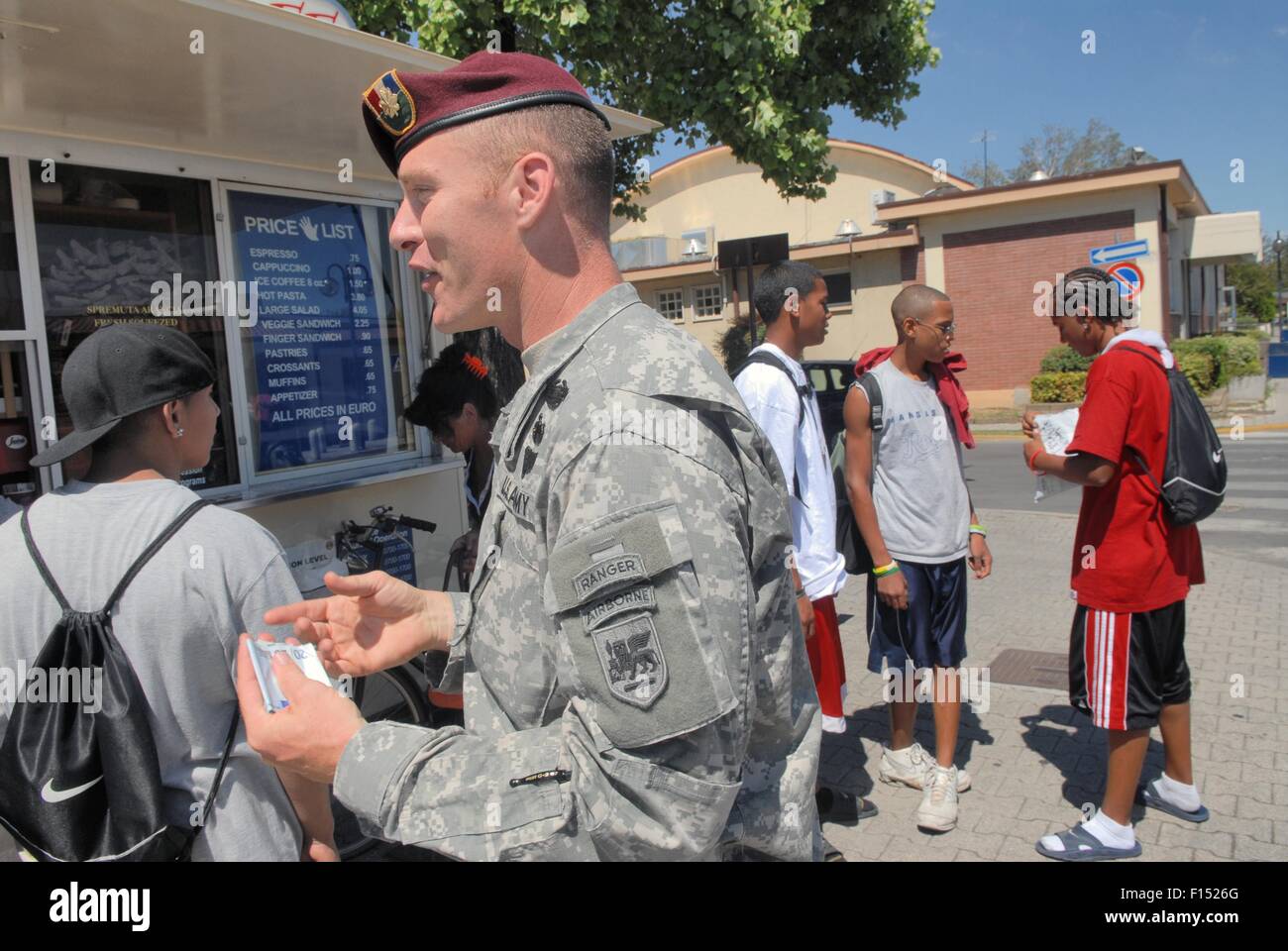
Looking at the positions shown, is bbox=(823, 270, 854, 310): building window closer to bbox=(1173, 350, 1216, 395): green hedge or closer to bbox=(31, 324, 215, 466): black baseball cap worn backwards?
bbox=(1173, 350, 1216, 395): green hedge

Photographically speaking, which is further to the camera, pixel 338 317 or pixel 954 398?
pixel 338 317

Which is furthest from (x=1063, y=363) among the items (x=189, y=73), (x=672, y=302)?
(x=189, y=73)

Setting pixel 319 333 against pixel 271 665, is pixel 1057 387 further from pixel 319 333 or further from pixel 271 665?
pixel 271 665

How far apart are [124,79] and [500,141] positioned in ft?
8.76

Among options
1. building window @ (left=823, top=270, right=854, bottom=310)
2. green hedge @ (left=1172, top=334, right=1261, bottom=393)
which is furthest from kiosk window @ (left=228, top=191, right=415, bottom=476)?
building window @ (left=823, top=270, right=854, bottom=310)

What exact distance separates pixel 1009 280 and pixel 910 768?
73.4 feet

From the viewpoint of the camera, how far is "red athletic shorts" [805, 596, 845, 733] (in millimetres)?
3820

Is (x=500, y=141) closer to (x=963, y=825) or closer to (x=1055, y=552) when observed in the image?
(x=963, y=825)

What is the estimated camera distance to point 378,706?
4.68m

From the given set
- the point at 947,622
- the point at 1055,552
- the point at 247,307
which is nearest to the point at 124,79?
the point at 247,307

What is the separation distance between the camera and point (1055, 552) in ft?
28.9

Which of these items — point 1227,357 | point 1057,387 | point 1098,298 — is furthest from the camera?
point 1057,387

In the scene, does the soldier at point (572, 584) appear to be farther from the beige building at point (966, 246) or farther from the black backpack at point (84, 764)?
the beige building at point (966, 246)

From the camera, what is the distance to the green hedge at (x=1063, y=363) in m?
21.8
